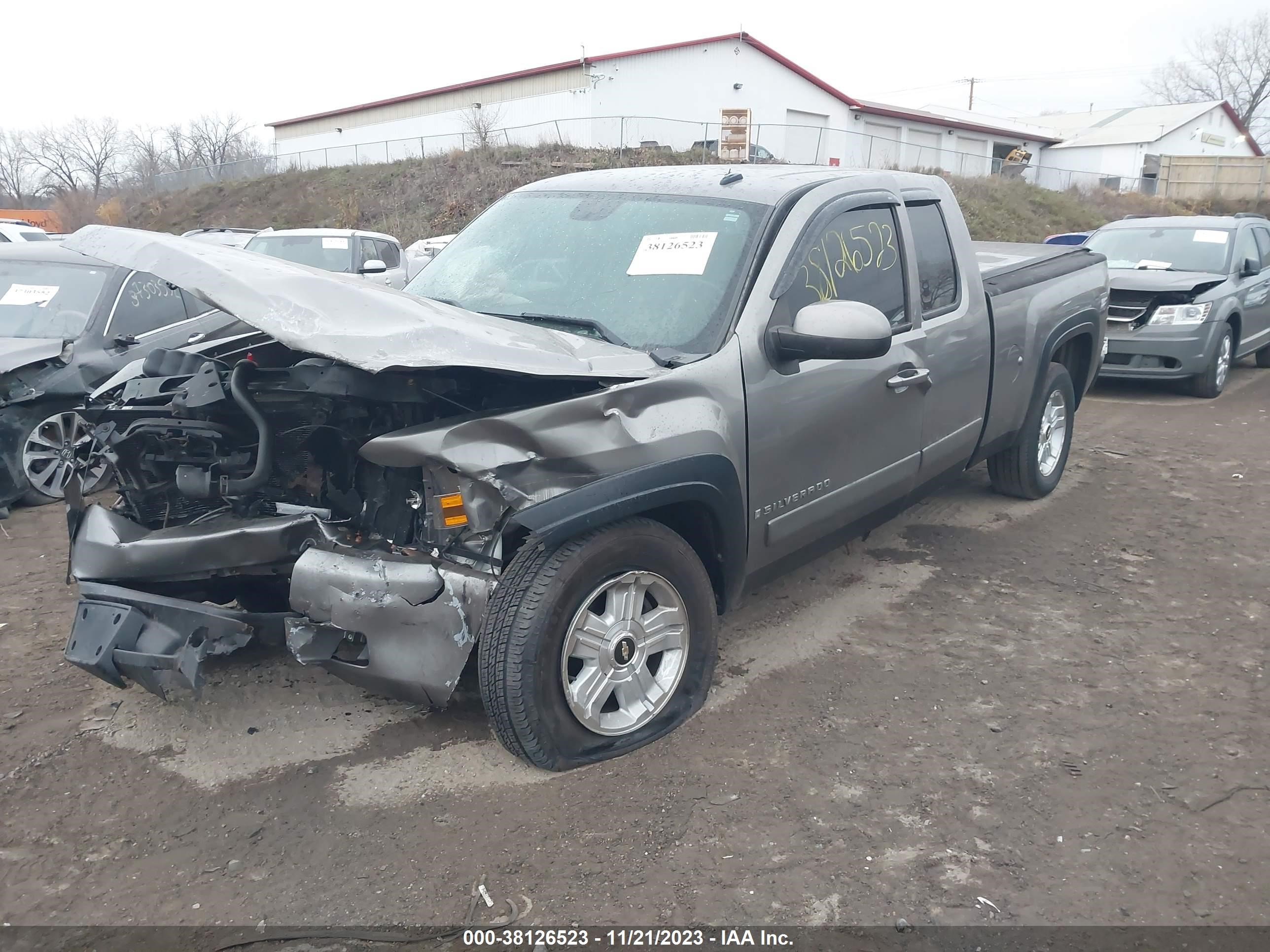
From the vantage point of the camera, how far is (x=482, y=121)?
3284 cm

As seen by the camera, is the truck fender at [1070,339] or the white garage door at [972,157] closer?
the truck fender at [1070,339]

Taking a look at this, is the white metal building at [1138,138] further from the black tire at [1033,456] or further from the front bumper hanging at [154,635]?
the front bumper hanging at [154,635]

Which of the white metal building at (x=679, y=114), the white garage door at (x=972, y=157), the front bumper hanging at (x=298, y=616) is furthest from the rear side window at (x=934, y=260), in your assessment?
the white garage door at (x=972, y=157)

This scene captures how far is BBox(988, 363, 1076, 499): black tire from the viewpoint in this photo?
5508mm

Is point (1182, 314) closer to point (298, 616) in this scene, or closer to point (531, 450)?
point (531, 450)

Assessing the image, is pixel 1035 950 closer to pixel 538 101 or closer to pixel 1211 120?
pixel 538 101

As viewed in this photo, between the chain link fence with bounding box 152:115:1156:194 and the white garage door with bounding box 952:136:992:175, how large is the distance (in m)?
0.05

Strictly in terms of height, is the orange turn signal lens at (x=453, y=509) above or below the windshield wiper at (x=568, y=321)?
below

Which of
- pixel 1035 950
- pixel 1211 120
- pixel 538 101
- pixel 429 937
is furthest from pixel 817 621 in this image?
pixel 1211 120

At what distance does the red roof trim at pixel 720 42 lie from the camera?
32.5 m

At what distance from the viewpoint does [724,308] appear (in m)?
3.33

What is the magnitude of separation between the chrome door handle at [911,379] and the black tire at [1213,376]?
6344 mm

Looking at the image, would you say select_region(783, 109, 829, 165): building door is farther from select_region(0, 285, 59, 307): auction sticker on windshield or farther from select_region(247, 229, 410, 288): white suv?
select_region(0, 285, 59, 307): auction sticker on windshield

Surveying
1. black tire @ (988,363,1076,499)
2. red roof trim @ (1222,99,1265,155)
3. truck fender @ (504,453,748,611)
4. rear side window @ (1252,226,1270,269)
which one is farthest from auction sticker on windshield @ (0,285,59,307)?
red roof trim @ (1222,99,1265,155)
